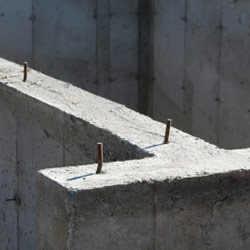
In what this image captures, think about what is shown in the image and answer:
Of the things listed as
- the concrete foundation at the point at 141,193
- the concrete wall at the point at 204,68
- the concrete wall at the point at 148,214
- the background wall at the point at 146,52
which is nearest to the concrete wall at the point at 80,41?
the background wall at the point at 146,52

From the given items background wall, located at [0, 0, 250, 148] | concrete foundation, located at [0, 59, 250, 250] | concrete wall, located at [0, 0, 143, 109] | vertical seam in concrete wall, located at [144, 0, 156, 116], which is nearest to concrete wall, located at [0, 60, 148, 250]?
concrete foundation, located at [0, 59, 250, 250]

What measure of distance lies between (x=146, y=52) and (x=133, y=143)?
575 centimetres

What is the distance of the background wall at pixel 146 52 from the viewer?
28.1 ft

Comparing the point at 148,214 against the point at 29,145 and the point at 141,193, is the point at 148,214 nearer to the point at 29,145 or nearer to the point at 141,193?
the point at 141,193

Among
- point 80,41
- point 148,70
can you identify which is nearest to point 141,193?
point 80,41

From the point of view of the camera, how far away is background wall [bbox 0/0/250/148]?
858 cm

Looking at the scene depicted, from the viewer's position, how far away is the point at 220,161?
4.06m

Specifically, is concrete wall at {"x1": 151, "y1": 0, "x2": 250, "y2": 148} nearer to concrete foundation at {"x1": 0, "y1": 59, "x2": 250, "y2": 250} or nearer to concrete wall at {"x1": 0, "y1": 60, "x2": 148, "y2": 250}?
concrete wall at {"x1": 0, "y1": 60, "x2": 148, "y2": 250}

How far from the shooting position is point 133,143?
4418mm

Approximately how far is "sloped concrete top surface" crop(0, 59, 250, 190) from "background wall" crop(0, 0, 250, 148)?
3008 mm

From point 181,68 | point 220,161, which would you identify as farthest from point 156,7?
point 220,161

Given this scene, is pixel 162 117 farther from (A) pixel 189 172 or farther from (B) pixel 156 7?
(A) pixel 189 172

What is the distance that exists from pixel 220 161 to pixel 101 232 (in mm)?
762

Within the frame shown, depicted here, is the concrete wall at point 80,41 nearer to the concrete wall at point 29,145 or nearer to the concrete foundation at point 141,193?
the concrete wall at point 29,145
